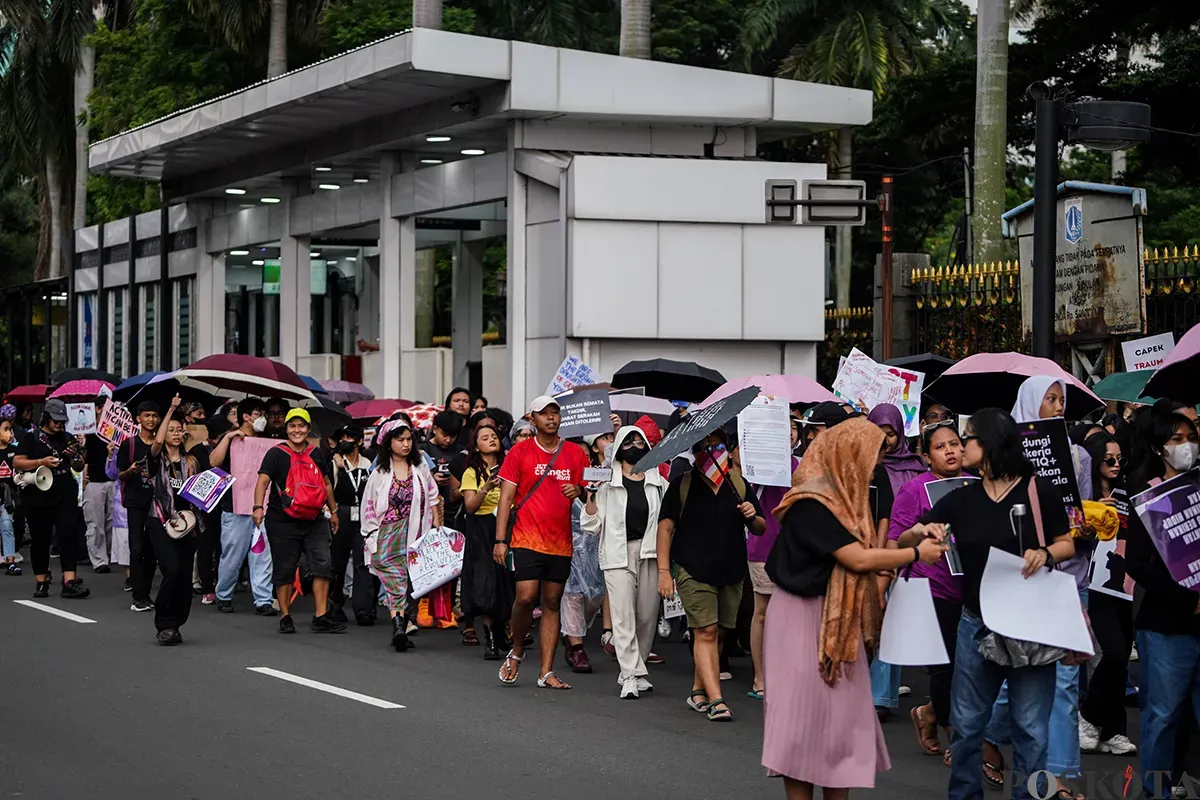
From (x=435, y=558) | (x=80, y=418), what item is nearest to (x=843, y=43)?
(x=80, y=418)

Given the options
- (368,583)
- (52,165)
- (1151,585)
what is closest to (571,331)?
(368,583)

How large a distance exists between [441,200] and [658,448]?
16.4 m

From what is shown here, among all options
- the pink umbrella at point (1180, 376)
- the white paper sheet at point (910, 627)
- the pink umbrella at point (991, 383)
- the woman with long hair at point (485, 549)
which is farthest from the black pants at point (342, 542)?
the white paper sheet at point (910, 627)

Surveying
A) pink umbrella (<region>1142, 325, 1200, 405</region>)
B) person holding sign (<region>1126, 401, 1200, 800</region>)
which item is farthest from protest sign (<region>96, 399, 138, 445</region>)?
person holding sign (<region>1126, 401, 1200, 800</region>)

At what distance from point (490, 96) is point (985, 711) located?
A: 17.0 m

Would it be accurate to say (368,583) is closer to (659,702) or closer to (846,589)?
(659,702)

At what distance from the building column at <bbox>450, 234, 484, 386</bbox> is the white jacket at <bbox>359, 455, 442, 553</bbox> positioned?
15.0 meters

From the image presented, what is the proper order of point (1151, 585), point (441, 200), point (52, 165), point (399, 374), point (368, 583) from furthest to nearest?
point (52, 165)
point (399, 374)
point (441, 200)
point (368, 583)
point (1151, 585)

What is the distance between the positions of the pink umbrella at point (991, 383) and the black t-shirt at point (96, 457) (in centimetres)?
1142

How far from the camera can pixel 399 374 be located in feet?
91.4

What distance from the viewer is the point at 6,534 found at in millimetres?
20922

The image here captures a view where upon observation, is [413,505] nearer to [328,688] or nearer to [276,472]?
[276,472]

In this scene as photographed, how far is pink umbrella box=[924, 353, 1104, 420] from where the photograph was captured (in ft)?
36.9

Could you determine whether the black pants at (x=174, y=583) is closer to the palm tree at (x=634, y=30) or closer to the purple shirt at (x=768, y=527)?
the purple shirt at (x=768, y=527)
